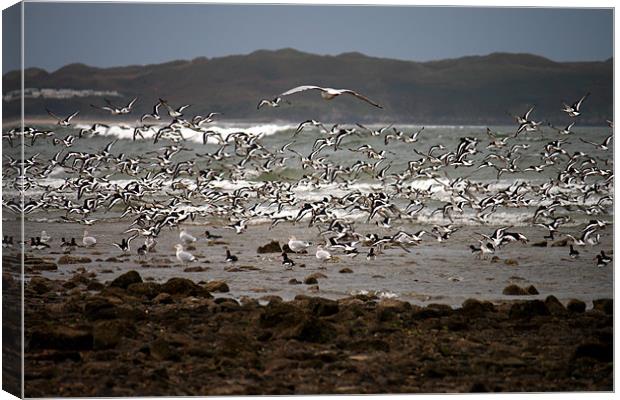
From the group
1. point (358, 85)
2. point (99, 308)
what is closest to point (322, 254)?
point (358, 85)

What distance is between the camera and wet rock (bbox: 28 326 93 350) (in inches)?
502

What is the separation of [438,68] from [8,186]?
185 inches

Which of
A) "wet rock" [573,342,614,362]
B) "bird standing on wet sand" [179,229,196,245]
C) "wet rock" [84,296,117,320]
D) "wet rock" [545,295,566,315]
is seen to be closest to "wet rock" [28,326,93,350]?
"wet rock" [84,296,117,320]

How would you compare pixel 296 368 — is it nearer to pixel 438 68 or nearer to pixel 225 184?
pixel 225 184

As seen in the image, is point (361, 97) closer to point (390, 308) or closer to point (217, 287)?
point (390, 308)

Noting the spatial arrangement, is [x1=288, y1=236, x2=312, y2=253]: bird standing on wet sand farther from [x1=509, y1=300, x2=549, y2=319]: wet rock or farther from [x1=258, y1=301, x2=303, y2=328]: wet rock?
[x1=509, y1=300, x2=549, y2=319]: wet rock

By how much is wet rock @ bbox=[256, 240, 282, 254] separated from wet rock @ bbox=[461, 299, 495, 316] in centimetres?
202

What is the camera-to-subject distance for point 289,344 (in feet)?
42.8

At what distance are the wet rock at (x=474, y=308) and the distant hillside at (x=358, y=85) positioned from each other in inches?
78.0

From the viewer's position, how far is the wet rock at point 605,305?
13.8 metres

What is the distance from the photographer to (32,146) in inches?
522

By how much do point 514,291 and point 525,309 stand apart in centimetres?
26

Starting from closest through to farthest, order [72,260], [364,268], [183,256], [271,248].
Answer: [72,260] < [364,268] < [271,248] < [183,256]

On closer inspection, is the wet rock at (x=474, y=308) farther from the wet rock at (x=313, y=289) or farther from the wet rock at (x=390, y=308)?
the wet rock at (x=313, y=289)
